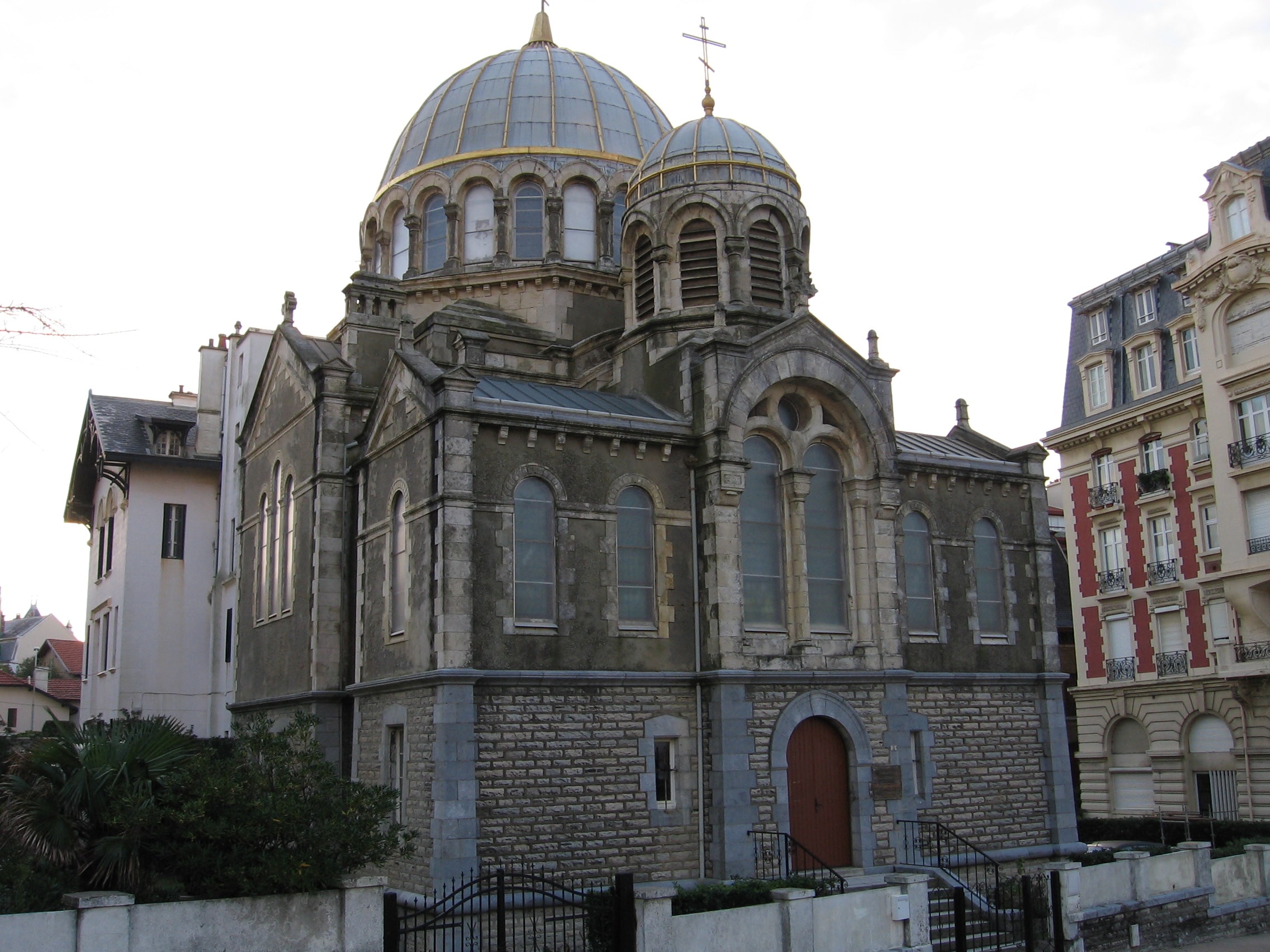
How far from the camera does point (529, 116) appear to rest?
3209 cm

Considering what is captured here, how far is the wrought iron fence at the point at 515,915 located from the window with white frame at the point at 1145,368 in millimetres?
25423

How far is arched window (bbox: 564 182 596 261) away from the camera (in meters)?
30.8

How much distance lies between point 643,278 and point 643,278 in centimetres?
2

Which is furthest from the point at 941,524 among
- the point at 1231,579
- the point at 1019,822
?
the point at 1231,579

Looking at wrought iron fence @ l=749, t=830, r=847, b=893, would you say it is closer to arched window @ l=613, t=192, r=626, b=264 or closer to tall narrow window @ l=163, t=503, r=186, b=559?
arched window @ l=613, t=192, r=626, b=264

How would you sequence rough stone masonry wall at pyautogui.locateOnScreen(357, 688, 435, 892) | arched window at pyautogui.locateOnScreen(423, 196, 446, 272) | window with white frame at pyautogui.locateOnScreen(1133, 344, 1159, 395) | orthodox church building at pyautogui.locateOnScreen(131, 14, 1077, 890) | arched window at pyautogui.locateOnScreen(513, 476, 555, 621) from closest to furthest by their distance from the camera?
rough stone masonry wall at pyautogui.locateOnScreen(357, 688, 435, 892)
orthodox church building at pyautogui.locateOnScreen(131, 14, 1077, 890)
arched window at pyautogui.locateOnScreen(513, 476, 555, 621)
arched window at pyautogui.locateOnScreen(423, 196, 446, 272)
window with white frame at pyautogui.locateOnScreen(1133, 344, 1159, 395)

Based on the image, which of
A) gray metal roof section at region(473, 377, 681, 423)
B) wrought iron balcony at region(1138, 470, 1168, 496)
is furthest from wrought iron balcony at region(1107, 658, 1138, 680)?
gray metal roof section at region(473, 377, 681, 423)

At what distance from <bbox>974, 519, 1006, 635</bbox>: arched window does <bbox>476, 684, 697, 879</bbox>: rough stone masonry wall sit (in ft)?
25.4

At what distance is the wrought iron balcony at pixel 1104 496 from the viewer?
38469mm

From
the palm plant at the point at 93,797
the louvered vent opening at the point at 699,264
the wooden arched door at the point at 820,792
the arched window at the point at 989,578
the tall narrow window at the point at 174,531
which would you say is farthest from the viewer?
the tall narrow window at the point at 174,531

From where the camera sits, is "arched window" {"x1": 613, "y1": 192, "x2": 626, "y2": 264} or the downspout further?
"arched window" {"x1": 613, "y1": 192, "x2": 626, "y2": 264}

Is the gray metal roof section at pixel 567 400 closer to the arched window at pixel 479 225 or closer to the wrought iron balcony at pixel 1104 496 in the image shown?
the arched window at pixel 479 225

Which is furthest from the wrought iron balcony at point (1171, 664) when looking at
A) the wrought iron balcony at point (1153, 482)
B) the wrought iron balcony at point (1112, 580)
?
the wrought iron balcony at point (1153, 482)

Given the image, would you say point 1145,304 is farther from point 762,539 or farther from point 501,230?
point 762,539
